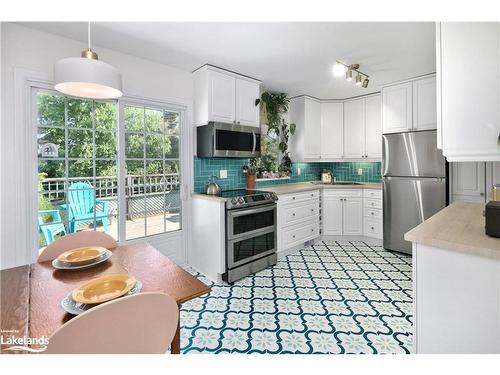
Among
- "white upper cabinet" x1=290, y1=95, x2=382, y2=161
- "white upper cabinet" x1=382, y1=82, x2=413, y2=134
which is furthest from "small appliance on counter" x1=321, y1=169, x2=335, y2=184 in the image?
"white upper cabinet" x1=382, y1=82, x2=413, y2=134

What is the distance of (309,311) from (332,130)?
3216 millimetres

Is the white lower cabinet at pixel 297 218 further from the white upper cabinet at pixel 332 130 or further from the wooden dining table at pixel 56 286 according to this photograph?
the wooden dining table at pixel 56 286

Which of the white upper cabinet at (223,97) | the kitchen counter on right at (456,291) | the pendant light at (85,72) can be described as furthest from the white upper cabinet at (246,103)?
the kitchen counter on right at (456,291)

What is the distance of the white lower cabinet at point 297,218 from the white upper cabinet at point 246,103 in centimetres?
105

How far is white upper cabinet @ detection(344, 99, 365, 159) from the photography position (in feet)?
14.2

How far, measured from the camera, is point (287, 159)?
438 cm

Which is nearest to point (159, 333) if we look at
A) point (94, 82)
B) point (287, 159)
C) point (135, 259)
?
point (135, 259)

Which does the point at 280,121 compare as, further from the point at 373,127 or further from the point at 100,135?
the point at 100,135

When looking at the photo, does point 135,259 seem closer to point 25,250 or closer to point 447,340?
point 25,250

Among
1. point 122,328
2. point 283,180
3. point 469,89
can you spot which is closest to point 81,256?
point 122,328

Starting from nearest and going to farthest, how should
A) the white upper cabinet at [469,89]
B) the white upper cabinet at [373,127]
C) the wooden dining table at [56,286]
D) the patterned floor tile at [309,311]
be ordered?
the wooden dining table at [56,286] → the white upper cabinet at [469,89] → the patterned floor tile at [309,311] → the white upper cabinet at [373,127]

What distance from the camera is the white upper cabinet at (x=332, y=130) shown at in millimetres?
4535
